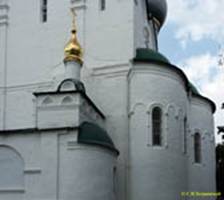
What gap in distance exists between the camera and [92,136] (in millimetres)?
16344

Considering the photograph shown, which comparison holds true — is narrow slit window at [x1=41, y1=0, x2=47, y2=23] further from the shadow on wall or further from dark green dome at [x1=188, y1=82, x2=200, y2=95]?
the shadow on wall

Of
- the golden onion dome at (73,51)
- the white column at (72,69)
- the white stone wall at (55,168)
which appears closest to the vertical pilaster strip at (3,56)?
the golden onion dome at (73,51)

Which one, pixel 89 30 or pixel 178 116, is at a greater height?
pixel 89 30

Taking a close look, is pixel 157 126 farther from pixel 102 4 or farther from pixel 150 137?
pixel 102 4

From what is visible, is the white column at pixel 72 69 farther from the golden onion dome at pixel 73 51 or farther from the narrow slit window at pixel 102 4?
the narrow slit window at pixel 102 4

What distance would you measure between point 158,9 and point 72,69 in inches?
312

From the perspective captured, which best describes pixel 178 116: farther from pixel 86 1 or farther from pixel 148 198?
pixel 86 1

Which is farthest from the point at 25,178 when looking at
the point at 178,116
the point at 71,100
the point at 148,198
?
the point at 178,116

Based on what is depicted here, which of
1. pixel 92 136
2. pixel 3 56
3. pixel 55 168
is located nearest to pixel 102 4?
pixel 3 56

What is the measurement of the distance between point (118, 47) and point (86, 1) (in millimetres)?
2262

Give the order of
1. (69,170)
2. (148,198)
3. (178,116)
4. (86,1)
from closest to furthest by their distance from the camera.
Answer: (69,170) → (148,198) → (178,116) → (86,1)

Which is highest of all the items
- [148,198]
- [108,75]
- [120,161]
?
[108,75]

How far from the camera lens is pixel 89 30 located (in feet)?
67.6

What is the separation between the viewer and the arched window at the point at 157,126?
62.3 ft
